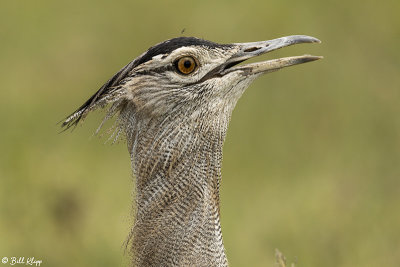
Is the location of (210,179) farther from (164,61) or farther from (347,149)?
(347,149)

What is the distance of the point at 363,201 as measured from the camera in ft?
21.1

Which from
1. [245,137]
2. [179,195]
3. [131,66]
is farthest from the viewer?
[245,137]

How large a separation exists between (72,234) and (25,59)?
3789 millimetres

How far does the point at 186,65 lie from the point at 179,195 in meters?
0.56

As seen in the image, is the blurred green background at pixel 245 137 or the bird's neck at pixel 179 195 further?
the blurred green background at pixel 245 137

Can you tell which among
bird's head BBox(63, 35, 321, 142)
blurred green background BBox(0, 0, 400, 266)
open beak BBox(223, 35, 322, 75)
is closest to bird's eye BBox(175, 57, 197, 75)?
bird's head BBox(63, 35, 321, 142)

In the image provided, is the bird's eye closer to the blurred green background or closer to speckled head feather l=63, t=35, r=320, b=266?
speckled head feather l=63, t=35, r=320, b=266

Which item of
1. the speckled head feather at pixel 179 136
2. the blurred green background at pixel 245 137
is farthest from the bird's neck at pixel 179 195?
the blurred green background at pixel 245 137

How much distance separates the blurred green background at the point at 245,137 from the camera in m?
5.84

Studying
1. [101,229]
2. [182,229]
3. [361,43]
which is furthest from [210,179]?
[361,43]

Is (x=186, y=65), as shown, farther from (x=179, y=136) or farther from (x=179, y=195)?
(x=179, y=195)

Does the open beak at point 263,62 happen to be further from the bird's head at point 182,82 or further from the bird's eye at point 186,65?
the bird's eye at point 186,65

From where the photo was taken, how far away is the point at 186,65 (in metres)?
3.82

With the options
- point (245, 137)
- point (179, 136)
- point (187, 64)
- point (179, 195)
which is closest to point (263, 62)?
point (187, 64)
